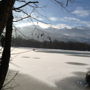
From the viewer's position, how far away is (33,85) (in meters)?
10.6

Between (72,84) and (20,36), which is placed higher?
(20,36)

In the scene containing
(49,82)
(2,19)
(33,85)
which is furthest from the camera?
(49,82)

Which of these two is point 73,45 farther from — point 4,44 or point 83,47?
point 4,44

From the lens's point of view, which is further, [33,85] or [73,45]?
[73,45]

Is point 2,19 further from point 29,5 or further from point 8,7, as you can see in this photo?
point 29,5

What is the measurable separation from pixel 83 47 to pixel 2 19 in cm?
8326

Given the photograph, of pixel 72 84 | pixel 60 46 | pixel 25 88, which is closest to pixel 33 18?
pixel 25 88

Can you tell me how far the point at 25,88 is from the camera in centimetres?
979

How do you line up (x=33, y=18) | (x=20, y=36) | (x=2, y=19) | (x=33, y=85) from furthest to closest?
(x=33, y=85)
(x=20, y=36)
(x=33, y=18)
(x=2, y=19)

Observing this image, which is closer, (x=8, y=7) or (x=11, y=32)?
(x=8, y=7)

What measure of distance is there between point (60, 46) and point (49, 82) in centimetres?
6911

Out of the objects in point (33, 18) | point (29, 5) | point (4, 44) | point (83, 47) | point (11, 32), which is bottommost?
point (83, 47)

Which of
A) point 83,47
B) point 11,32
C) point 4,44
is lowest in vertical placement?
point 83,47

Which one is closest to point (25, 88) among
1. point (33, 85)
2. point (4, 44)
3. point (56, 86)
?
point (33, 85)
